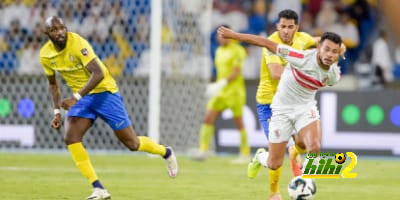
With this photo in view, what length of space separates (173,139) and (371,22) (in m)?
5.53

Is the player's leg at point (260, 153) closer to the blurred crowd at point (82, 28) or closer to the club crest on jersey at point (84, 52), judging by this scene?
the club crest on jersey at point (84, 52)

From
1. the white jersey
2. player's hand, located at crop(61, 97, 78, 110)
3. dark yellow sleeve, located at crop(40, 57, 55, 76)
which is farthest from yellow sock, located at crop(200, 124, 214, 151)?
the white jersey

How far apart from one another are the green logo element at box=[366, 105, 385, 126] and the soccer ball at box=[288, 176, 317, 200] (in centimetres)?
880

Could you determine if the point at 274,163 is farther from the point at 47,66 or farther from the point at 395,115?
the point at 395,115

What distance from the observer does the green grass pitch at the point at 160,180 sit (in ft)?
36.3

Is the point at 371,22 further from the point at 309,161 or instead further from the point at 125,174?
the point at 309,161

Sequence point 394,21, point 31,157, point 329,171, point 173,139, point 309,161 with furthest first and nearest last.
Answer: point 394,21 → point 173,139 → point 31,157 → point 329,171 → point 309,161

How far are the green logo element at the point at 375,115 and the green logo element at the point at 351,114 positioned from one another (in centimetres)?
19

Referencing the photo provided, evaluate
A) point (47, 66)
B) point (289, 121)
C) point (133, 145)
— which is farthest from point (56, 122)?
point (289, 121)

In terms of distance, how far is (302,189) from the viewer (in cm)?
894

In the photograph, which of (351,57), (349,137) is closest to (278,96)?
(349,137)

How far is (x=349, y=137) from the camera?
690 inches

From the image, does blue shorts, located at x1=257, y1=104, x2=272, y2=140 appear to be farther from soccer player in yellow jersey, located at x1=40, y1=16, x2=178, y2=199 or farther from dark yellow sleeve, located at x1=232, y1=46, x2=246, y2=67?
dark yellow sleeve, located at x1=232, y1=46, x2=246, y2=67

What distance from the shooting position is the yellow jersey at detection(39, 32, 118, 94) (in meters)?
10.6
